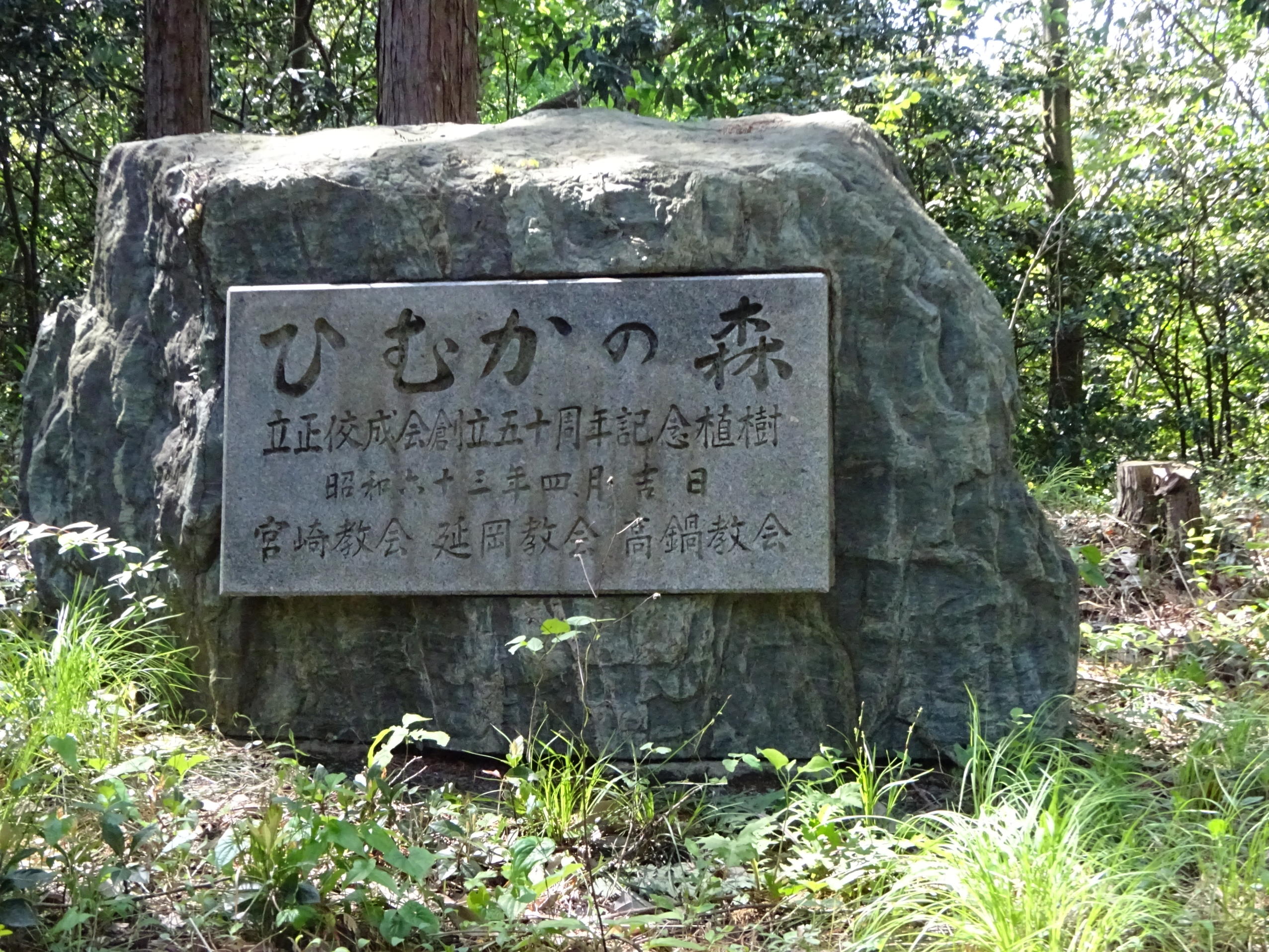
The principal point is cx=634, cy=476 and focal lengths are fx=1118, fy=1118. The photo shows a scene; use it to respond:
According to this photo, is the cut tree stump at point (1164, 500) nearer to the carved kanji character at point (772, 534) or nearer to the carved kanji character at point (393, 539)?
the carved kanji character at point (772, 534)

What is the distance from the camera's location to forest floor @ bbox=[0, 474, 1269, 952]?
2160 mm

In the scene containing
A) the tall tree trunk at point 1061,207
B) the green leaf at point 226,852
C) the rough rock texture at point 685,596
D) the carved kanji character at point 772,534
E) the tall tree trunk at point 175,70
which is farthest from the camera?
the tall tree trunk at point 1061,207

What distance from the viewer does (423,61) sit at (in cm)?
527

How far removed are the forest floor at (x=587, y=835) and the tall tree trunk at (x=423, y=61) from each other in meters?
2.76

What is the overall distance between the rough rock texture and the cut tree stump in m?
2.24

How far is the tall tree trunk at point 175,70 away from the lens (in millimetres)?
6230

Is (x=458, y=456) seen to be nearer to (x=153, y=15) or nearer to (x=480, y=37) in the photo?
(x=153, y=15)

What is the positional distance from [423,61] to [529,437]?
2874mm

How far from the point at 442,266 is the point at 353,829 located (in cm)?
168

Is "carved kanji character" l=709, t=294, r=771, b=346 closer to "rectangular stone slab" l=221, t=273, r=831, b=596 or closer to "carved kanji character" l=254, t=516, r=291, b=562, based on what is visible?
"rectangular stone slab" l=221, t=273, r=831, b=596

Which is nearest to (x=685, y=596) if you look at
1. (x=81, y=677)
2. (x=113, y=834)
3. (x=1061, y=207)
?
(x=113, y=834)

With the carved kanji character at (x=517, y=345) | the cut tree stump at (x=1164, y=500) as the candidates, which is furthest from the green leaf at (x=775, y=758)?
the cut tree stump at (x=1164, y=500)

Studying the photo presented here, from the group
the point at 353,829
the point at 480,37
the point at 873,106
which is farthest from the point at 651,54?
the point at 353,829

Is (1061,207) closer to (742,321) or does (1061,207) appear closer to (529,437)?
(742,321)
